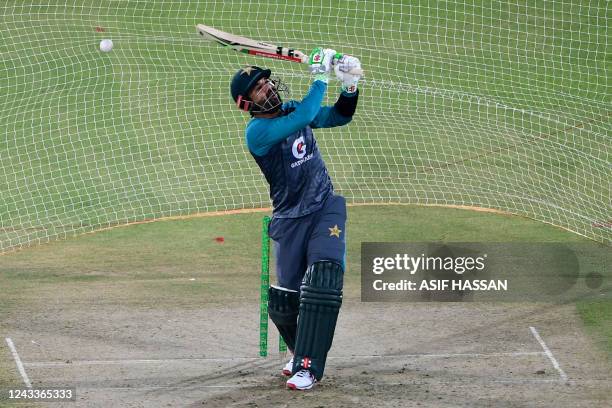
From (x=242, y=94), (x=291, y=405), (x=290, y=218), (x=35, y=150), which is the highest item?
(x=242, y=94)

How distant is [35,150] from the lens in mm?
15148

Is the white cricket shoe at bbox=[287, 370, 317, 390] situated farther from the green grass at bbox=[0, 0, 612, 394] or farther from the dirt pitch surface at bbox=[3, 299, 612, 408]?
the green grass at bbox=[0, 0, 612, 394]

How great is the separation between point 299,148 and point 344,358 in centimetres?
171

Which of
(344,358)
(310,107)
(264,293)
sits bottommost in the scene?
(344,358)

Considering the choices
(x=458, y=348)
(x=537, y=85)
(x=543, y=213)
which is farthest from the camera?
(x=537, y=85)

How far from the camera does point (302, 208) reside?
873cm

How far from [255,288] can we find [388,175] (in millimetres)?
3933

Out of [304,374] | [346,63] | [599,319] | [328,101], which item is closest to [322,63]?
[346,63]

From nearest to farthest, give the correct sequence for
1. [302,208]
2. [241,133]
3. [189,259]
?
[302,208], [189,259], [241,133]

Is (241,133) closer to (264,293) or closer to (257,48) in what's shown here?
(257,48)

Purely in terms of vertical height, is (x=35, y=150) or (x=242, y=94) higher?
(x=242, y=94)

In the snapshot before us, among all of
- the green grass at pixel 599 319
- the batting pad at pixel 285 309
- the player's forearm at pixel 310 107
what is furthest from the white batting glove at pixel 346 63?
the green grass at pixel 599 319

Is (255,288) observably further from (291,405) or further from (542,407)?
(542,407)

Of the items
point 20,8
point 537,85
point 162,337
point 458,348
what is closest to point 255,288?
point 162,337
